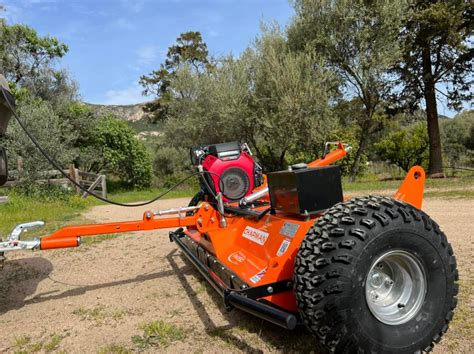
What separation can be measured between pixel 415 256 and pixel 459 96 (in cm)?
1846

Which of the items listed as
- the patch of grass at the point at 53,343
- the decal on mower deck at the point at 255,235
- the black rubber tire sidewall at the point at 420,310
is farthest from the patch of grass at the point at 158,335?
the black rubber tire sidewall at the point at 420,310

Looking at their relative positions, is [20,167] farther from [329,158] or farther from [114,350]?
[114,350]

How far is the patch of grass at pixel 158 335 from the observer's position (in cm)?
294

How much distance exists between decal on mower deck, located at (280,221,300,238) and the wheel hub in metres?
0.62

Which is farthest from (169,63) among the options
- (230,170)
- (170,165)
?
(230,170)

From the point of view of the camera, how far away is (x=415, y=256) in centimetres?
253

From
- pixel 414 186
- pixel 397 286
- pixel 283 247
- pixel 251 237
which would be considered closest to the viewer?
Answer: pixel 397 286

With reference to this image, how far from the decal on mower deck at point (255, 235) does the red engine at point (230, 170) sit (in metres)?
1.68

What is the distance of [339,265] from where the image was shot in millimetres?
2293

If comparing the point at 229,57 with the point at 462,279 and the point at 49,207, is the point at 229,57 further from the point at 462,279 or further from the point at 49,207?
the point at 462,279

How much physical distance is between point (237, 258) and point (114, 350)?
3.94ft

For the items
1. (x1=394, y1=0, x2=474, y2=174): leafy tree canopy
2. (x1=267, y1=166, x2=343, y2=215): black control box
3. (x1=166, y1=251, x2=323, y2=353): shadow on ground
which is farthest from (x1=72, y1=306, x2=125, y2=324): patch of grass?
(x1=394, y1=0, x2=474, y2=174): leafy tree canopy

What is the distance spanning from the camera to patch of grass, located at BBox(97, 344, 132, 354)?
111 inches

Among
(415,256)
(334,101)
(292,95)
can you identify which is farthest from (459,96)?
(415,256)
